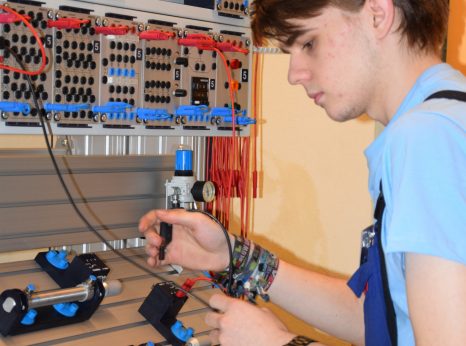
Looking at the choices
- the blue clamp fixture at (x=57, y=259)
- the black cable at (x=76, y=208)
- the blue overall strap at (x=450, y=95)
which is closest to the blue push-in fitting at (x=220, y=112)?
the black cable at (x=76, y=208)

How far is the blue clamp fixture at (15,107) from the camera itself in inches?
54.6

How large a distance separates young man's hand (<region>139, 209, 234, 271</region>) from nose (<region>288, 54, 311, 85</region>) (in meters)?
0.42

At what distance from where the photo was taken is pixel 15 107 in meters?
1.40

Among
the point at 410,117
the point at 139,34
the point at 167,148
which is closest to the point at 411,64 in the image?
the point at 410,117

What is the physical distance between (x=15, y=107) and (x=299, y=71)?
64 centimetres

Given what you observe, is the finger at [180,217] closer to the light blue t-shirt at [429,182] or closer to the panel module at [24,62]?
the panel module at [24,62]

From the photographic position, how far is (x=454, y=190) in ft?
3.02

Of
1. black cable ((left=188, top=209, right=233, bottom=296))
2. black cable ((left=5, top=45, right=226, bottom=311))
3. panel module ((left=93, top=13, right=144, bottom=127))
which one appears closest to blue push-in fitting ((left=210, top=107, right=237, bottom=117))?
panel module ((left=93, top=13, right=144, bottom=127))

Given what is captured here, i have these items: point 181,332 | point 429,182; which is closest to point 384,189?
point 429,182

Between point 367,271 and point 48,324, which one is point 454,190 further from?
point 48,324

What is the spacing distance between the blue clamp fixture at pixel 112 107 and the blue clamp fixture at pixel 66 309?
0.48 m

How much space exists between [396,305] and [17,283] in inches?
33.8

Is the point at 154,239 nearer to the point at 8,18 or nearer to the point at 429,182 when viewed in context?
the point at 8,18

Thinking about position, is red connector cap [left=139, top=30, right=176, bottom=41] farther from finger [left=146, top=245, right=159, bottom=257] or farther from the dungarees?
the dungarees
